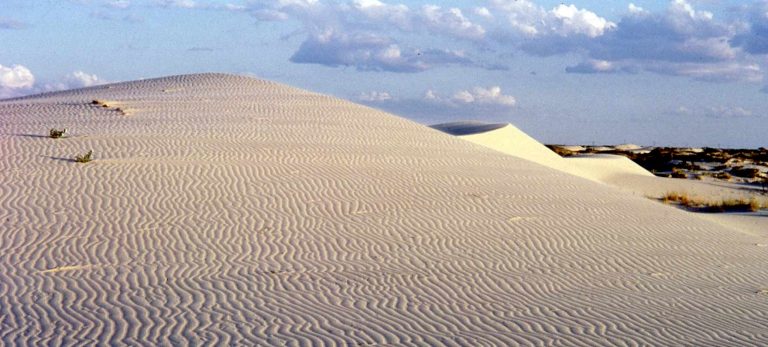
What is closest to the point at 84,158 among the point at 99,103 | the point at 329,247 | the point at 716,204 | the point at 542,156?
the point at 329,247

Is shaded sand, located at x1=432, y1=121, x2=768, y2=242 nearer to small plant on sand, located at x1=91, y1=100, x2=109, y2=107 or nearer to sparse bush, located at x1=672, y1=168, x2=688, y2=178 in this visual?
sparse bush, located at x1=672, y1=168, x2=688, y2=178

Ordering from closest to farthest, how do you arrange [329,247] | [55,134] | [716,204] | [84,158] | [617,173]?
[329,247] → [84,158] → [55,134] → [716,204] → [617,173]

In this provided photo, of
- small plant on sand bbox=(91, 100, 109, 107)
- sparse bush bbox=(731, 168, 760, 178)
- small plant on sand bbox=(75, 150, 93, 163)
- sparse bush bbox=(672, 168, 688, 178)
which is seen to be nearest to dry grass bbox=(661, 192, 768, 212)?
sparse bush bbox=(672, 168, 688, 178)

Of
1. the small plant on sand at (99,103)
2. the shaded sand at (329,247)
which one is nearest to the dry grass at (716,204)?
the shaded sand at (329,247)

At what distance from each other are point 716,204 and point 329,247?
16901 millimetres

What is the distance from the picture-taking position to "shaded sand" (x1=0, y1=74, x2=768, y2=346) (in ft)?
28.5

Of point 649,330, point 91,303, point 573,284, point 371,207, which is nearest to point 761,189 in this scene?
point 371,207

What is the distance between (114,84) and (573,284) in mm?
26354

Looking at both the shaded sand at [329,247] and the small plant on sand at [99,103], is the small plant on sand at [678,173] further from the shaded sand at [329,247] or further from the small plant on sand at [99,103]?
the small plant on sand at [99,103]

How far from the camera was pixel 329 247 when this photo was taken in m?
13.1

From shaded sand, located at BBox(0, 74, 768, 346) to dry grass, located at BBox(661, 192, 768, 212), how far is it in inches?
193

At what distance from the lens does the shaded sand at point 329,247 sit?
8695 millimetres

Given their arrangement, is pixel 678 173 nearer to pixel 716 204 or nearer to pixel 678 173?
pixel 678 173

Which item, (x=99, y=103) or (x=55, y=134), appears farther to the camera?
(x=99, y=103)
